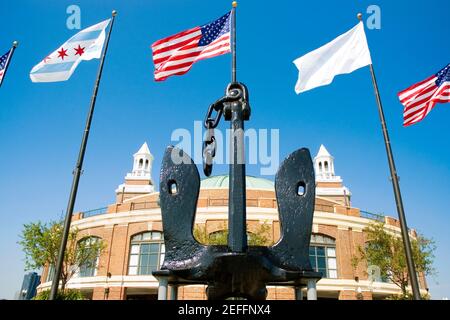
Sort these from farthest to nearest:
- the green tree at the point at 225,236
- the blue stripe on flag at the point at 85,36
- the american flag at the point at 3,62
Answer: the green tree at the point at 225,236 → the american flag at the point at 3,62 → the blue stripe on flag at the point at 85,36

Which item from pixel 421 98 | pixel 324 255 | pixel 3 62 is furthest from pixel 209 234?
pixel 421 98

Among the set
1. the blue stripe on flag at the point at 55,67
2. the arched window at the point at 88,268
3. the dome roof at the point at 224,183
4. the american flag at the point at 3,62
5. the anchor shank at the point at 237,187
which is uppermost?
the dome roof at the point at 224,183

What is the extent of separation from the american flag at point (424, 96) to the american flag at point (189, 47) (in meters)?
5.49

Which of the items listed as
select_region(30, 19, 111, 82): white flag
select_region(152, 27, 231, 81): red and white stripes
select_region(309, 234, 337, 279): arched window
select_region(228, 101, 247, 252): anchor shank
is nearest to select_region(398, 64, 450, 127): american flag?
select_region(152, 27, 231, 81): red and white stripes

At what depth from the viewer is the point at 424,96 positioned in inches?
395

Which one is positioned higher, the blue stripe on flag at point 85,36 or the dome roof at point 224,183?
the dome roof at point 224,183

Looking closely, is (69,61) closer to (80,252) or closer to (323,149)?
(80,252)

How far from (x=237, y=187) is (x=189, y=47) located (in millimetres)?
6520

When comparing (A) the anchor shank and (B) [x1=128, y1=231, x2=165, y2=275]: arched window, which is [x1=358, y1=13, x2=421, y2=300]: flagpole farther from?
(B) [x1=128, y1=231, x2=165, y2=275]: arched window

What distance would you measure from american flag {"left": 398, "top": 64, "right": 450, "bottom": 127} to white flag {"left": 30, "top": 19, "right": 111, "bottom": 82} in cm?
924

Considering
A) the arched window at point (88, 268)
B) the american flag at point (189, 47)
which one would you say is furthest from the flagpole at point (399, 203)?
the arched window at point (88, 268)

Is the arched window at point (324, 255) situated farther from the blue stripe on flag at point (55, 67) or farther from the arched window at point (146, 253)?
the blue stripe on flag at point (55, 67)

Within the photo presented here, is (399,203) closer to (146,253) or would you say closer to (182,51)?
(182,51)

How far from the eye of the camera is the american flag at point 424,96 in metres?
9.78
